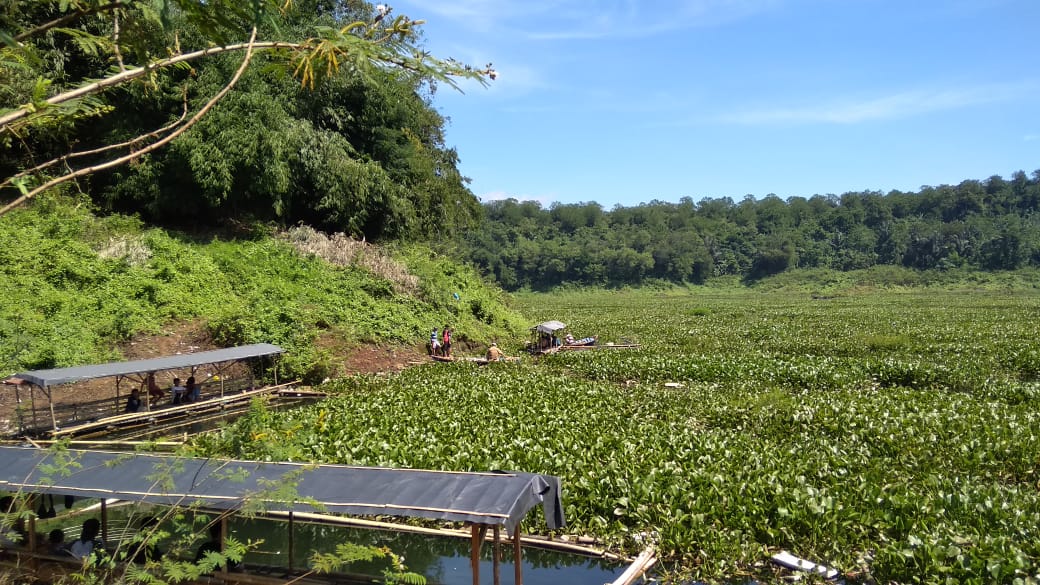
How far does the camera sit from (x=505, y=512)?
19.3ft

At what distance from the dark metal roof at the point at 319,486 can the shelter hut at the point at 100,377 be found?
699cm

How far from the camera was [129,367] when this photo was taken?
1452cm

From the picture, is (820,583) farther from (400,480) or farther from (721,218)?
(721,218)


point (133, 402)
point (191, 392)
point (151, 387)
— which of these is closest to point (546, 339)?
point (191, 392)

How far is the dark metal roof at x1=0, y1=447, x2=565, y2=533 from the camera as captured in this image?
234 inches

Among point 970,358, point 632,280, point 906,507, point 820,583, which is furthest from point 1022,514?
point 632,280

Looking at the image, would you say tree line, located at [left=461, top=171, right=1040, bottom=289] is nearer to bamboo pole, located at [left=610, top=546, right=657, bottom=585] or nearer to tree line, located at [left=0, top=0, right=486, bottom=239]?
tree line, located at [left=0, top=0, right=486, bottom=239]

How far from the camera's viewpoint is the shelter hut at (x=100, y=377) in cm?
1341

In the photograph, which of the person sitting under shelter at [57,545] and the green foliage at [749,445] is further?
the green foliage at [749,445]

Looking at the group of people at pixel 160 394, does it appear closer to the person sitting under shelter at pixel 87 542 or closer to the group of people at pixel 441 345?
the group of people at pixel 441 345

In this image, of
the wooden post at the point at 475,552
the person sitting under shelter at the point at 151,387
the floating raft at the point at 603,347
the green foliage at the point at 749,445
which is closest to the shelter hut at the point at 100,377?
the person sitting under shelter at the point at 151,387

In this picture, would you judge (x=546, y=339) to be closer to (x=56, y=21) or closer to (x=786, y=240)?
(x=56, y=21)

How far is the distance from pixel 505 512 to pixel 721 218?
126960mm

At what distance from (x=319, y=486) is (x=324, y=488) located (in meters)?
0.07
